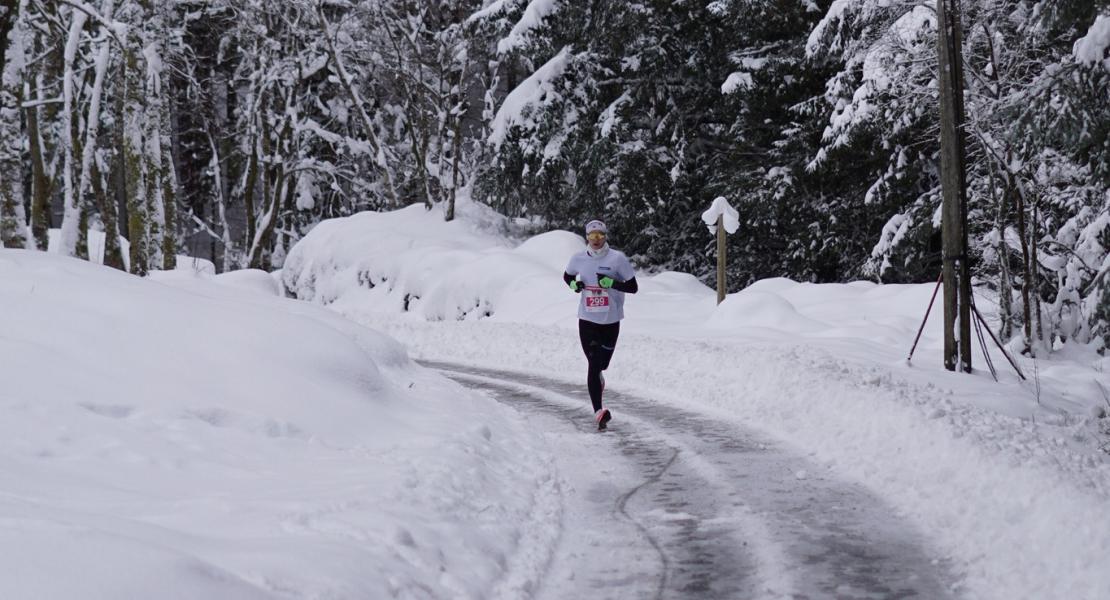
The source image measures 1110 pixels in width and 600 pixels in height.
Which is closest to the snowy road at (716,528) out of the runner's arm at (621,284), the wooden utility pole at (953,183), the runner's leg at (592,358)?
the runner's leg at (592,358)

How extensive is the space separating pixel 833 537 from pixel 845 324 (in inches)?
472

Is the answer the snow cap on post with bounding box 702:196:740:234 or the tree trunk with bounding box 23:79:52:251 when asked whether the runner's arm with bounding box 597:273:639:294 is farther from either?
the tree trunk with bounding box 23:79:52:251

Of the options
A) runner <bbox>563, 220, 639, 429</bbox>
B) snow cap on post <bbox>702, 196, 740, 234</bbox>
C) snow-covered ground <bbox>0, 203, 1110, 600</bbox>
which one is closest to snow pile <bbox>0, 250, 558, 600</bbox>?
snow-covered ground <bbox>0, 203, 1110, 600</bbox>

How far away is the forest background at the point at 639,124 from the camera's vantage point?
49.6 ft

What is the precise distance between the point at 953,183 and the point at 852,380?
391cm

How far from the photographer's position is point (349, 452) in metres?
6.70

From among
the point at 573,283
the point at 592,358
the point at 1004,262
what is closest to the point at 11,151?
the point at 573,283

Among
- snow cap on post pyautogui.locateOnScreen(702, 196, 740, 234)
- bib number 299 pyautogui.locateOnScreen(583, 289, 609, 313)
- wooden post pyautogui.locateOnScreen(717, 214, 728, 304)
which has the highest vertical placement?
snow cap on post pyautogui.locateOnScreen(702, 196, 740, 234)

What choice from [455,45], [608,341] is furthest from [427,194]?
[608,341]

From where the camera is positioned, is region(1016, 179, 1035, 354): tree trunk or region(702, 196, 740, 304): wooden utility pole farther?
region(702, 196, 740, 304): wooden utility pole

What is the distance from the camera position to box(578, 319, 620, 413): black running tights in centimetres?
982

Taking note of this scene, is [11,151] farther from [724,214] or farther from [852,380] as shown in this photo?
[852,380]

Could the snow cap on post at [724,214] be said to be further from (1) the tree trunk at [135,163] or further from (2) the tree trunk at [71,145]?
(2) the tree trunk at [71,145]

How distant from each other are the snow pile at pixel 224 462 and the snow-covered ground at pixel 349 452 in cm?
2
